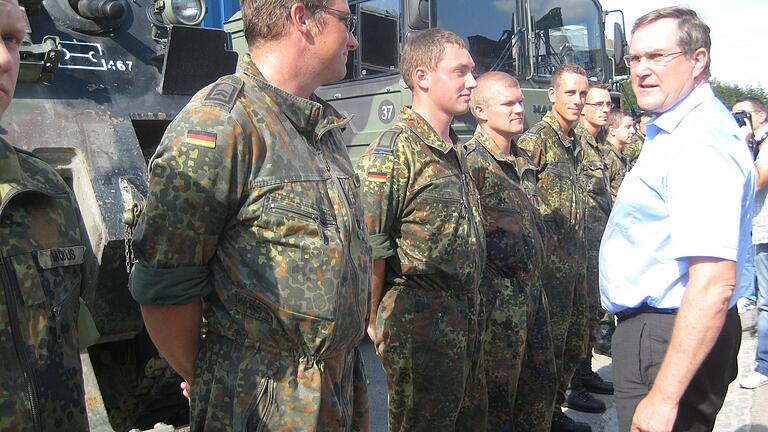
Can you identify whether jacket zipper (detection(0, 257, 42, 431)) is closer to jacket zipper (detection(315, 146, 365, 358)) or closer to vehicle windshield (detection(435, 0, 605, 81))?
jacket zipper (detection(315, 146, 365, 358))

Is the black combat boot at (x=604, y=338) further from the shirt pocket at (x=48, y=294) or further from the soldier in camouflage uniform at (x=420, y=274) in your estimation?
the shirt pocket at (x=48, y=294)

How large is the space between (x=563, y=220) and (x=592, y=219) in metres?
1.13

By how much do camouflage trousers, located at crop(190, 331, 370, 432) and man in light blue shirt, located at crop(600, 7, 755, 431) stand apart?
923mm

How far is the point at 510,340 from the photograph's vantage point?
3.31 metres

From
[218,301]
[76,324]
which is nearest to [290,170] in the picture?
[218,301]

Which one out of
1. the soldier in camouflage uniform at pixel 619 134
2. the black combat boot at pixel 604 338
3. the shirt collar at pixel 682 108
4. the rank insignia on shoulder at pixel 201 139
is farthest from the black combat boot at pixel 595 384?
the rank insignia on shoulder at pixel 201 139

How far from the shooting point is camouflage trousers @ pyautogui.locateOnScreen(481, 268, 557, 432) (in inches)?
130

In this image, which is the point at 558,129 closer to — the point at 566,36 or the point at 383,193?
the point at 383,193

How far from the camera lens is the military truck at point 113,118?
9.73ft

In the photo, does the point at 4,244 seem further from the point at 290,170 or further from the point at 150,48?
the point at 150,48

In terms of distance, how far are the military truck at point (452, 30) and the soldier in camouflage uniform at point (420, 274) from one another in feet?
10.9

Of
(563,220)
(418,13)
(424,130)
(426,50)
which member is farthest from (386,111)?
(424,130)

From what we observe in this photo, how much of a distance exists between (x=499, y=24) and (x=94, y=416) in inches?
197

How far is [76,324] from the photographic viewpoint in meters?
1.57
